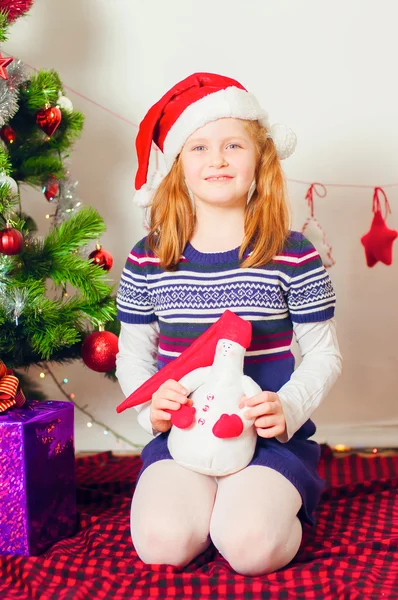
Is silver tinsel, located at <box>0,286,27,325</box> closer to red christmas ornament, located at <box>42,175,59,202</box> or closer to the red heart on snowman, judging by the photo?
red christmas ornament, located at <box>42,175,59,202</box>

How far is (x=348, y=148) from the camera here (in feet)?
5.95

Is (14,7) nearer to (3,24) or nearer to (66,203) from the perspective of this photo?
(3,24)

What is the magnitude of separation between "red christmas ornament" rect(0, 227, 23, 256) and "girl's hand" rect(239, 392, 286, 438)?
0.52m

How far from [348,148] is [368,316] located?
41 centimetres

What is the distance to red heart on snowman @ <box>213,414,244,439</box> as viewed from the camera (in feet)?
3.54

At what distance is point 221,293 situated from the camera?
4.09ft

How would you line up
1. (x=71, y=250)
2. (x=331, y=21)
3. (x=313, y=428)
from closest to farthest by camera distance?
(x=313, y=428) → (x=71, y=250) → (x=331, y=21)

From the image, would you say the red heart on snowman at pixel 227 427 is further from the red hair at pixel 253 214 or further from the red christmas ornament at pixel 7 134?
the red christmas ornament at pixel 7 134

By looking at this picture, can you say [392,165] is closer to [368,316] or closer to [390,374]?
[368,316]

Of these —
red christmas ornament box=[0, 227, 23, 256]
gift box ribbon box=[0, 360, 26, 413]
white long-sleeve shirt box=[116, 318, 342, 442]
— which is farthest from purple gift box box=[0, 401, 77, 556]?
red christmas ornament box=[0, 227, 23, 256]

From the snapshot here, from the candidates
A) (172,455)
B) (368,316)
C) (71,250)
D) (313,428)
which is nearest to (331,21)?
(368,316)

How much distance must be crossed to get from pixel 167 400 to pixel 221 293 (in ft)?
0.69

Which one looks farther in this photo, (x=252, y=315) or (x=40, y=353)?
(x=40, y=353)

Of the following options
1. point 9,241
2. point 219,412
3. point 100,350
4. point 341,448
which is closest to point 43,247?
point 9,241
